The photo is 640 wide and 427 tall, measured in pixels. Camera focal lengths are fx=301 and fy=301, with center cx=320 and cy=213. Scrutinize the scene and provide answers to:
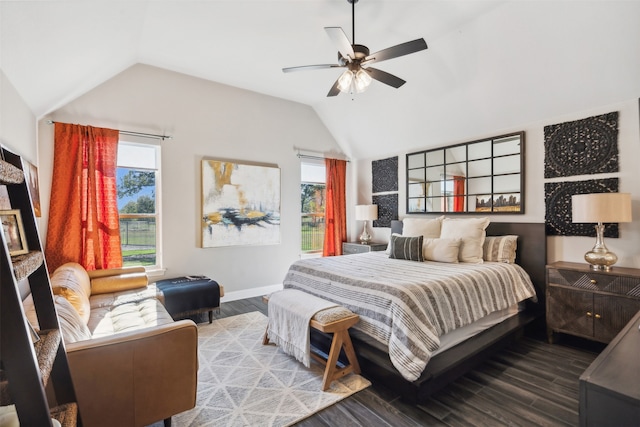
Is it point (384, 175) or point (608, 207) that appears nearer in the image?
point (608, 207)

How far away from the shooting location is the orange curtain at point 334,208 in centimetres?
550

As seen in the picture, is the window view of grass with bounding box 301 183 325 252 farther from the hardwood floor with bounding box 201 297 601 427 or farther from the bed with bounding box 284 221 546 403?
the hardwood floor with bounding box 201 297 601 427

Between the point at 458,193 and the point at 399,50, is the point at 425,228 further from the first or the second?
the point at 399,50

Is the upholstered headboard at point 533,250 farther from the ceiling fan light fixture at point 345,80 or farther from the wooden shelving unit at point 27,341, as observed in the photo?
the wooden shelving unit at point 27,341

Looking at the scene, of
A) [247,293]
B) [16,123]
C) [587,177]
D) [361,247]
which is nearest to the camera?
[16,123]

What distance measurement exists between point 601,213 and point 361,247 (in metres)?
3.13

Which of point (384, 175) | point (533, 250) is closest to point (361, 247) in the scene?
point (384, 175)

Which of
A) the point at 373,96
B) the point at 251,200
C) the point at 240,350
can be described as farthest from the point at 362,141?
the point at 240,350

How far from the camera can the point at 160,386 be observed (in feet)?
5.45

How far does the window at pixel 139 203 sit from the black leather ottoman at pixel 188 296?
52 centimetres

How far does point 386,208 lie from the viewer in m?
5.30

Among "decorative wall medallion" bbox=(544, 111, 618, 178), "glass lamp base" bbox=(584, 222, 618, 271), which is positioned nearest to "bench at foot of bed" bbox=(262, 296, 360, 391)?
"glass lamp base" bbox=(584, 222, 618, 271)

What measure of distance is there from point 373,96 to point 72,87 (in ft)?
11.6

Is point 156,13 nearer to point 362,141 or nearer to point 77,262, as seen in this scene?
point 77,262
